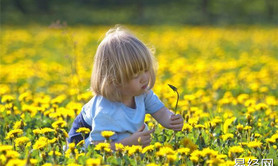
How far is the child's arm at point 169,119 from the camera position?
289 cm

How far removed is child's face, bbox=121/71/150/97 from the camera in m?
2.76

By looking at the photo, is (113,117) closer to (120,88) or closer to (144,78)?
(120,88)

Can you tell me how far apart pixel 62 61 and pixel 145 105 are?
242 inches

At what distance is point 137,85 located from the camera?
2766 mm

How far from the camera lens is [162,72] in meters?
6.69

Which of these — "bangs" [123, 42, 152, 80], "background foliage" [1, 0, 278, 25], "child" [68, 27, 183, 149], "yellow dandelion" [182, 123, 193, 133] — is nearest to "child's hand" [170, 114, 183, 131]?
"child" [68, 27, 183, 149]

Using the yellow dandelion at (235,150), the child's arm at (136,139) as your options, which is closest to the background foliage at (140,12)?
the child's arm at (136,139)

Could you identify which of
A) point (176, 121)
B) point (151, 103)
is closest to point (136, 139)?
point (176, 121)

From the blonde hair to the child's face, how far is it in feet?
0.09

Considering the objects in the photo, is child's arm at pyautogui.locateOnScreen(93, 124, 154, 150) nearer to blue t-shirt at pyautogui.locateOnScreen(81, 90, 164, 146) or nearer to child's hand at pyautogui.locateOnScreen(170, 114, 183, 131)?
blue t-shirt at pyautogui.locateOnScreen(81, 90, 164, 146)

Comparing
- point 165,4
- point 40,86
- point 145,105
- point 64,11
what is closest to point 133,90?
point 145,105

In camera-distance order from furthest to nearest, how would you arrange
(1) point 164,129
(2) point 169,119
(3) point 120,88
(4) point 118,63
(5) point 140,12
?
(5) point 140,12
(1) point 164,129
(2) point 169,119
(3) point 120,88
(4) point 118,63

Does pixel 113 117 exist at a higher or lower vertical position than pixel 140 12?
lower

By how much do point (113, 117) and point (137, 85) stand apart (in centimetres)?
27
